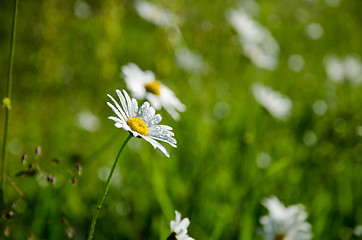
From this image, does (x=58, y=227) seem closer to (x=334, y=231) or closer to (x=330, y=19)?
(x=334, y=231)

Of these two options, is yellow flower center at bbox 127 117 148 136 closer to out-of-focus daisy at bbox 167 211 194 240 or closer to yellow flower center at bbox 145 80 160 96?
out-of-focus daisy at bbox 167 211 194 240

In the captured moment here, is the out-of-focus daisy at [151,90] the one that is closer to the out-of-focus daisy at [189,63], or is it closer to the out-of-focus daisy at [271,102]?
the out-of-focus daisy at [271,102]

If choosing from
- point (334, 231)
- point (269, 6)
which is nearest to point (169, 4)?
point (334, 231)

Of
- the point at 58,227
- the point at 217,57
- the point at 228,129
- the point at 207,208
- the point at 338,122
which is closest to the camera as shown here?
the point at 58,227

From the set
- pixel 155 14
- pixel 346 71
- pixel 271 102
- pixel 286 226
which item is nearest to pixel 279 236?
pixel 286 226

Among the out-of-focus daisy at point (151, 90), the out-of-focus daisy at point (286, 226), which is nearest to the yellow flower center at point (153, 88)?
the out-of-focus daisy at point (151, 90)

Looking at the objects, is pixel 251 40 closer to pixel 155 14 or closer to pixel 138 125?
pixel 155 14

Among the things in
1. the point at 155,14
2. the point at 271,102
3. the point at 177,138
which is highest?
the point at 155,14
